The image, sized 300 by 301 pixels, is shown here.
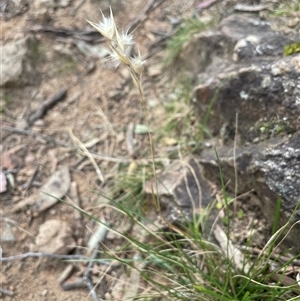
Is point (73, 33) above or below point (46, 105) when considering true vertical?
above

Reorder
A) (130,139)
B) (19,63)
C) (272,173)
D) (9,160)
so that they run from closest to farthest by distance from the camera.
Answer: (272,173) → (9,160) → (130,139) → (19,63)

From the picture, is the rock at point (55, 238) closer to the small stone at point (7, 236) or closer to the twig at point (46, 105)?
the small stone at point (7, 236)

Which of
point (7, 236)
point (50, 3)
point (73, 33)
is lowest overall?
point (7, 236)

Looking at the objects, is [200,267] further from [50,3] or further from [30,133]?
[50,3]

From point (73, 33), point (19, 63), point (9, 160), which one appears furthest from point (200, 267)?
point (73, 33)

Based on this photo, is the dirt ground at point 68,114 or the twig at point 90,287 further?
the dirt ground at point 68,114

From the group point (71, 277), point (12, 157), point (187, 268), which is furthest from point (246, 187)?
point (12, 157)

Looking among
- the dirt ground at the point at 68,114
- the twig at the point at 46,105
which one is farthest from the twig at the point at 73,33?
the twig at the point at 46,105
